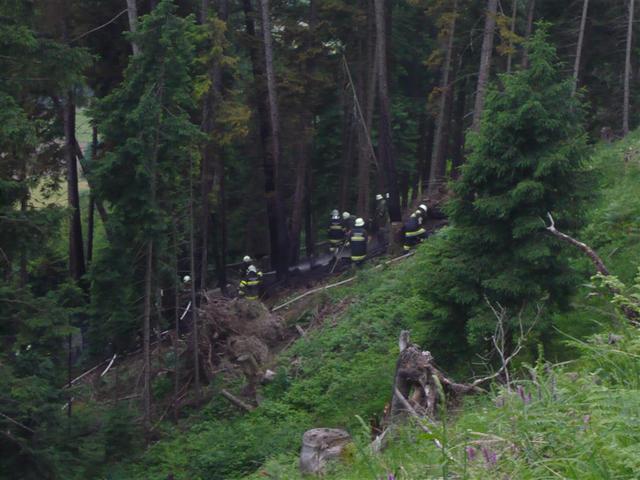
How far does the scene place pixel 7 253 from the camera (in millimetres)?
12781

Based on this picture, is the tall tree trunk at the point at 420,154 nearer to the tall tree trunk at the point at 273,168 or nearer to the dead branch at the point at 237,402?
the tall tree trunk at the point at 273,168

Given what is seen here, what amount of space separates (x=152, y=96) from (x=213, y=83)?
938 centimetres

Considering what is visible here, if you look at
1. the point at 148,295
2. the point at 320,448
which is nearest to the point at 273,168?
the point at 148,295

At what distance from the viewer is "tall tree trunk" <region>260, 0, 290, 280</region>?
26.5 metres

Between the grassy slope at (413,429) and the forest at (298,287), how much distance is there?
30 mm

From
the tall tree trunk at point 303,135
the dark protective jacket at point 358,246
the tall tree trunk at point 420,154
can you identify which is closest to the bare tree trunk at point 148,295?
the dark protective jacket at point 358,246

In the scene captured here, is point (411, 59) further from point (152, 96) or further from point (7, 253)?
point (7, 253)

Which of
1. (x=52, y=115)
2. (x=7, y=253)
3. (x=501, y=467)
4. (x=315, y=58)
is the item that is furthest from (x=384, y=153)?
(x=501, y=467)

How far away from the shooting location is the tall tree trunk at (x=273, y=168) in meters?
26.5

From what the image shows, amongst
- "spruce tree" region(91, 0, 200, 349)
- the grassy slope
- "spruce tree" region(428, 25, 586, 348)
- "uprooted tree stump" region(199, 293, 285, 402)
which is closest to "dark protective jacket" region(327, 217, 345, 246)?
the grassy slope

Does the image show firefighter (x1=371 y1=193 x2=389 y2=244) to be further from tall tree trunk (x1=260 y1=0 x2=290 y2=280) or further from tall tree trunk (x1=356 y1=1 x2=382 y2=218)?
tall tree trunk (x1=260 y1=0 x2=290 y2=280)

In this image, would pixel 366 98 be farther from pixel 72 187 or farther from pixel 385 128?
pixel 72 187

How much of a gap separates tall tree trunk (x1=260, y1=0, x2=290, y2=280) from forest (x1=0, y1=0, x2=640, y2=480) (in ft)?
0.25

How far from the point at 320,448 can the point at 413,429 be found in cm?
239
